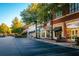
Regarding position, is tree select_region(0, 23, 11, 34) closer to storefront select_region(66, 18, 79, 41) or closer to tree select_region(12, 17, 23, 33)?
tree select_region(12, 17, 23, 33)

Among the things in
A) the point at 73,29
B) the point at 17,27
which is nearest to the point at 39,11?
the point at 17,27

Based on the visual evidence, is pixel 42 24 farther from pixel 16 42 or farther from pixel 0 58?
pixel 0 58

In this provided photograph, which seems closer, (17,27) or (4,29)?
(4,29)

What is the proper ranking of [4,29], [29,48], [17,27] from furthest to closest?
1. [17,27]
2. [4,29]
3. [29,48]

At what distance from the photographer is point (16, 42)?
340 inches

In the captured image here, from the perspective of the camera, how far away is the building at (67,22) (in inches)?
339

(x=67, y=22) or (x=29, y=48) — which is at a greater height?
(x=67, y=22)

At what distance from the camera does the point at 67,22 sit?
884cm

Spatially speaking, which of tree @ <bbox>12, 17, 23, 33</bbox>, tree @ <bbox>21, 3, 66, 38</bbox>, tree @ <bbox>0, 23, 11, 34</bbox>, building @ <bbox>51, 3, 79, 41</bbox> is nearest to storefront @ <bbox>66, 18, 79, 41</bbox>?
building @ <bbox>51, 3, 79, 41</bbox>

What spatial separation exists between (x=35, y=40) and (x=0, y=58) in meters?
1.30

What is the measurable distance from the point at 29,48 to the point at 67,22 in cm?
134

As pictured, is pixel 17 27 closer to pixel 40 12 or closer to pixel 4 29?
pixel 4 29

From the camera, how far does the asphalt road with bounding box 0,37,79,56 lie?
8.22m

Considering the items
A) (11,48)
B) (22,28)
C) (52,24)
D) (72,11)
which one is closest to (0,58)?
(11,48)
